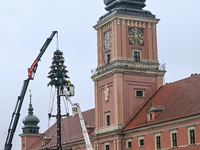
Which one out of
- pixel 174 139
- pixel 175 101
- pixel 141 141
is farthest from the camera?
pixel 141 141

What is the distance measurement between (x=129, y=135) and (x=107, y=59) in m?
11.6

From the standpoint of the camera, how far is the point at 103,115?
7069 centimetres

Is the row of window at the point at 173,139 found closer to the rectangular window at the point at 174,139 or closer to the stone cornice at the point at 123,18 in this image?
the rectangular window at the point at 174,139

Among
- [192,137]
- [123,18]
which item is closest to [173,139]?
[192,137]

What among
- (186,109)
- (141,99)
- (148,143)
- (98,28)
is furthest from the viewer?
(98,28)

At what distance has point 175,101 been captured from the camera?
61875 mm

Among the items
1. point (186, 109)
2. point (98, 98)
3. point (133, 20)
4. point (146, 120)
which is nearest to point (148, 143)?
point (146, 120)

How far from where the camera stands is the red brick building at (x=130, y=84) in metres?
62.8

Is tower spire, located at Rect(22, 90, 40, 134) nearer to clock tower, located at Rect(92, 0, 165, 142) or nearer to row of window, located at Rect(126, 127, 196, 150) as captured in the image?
clock tower, located at Rect(92, 0, 165, 142)

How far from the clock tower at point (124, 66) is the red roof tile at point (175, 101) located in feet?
5.59

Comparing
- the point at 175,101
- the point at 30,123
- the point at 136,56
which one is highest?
the point at 136,56

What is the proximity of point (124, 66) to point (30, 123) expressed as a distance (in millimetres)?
43364

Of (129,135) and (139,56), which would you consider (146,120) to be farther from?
(139,56)

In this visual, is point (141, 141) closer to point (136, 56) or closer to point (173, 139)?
point (173, 139)
